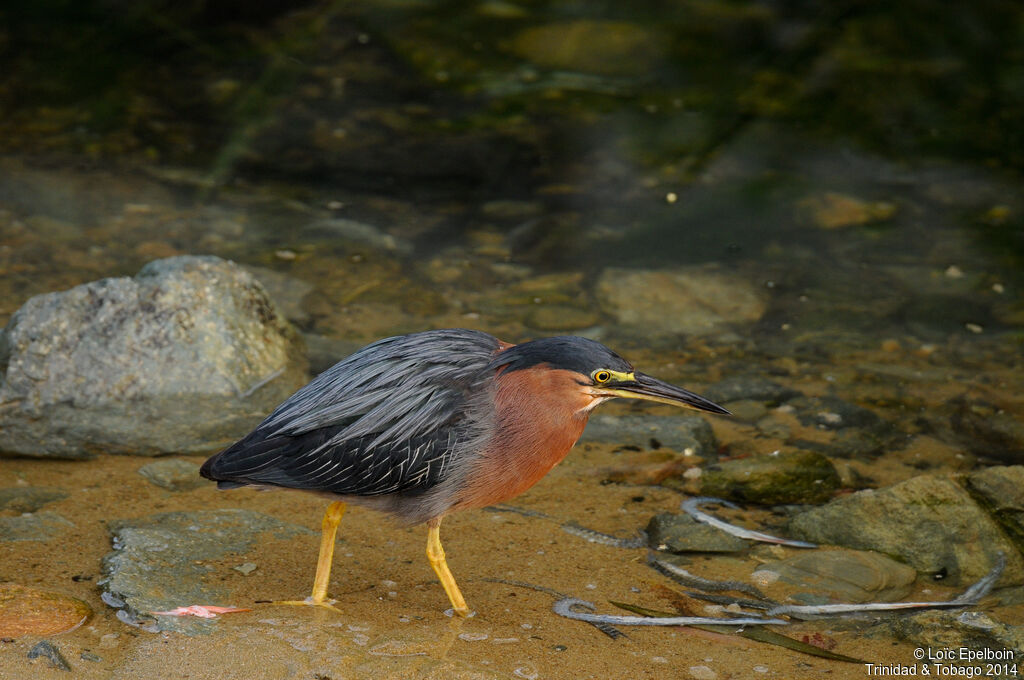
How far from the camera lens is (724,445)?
6145mm

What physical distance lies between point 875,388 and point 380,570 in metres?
3.68

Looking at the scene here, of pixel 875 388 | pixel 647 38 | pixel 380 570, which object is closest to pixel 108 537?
pixel 380 570

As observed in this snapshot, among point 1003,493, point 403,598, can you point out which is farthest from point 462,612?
point 1003,493

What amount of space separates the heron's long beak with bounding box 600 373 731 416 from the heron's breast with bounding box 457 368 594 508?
103mm

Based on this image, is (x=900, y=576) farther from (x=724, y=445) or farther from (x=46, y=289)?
(x=46, y=289)

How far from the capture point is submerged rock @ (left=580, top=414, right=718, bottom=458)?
19.7 ft

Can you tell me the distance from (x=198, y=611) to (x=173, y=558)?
0.51m

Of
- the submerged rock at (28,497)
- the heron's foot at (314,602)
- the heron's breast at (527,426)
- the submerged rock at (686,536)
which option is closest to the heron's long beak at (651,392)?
the heron's breast at (527,426)

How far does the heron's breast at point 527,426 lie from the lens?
4129 mm

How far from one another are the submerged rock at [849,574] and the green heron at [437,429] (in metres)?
1.02

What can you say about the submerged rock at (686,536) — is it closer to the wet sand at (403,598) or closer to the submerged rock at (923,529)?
the wet sand at (403,598)

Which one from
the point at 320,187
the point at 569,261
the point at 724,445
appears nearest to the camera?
the point at 724,445

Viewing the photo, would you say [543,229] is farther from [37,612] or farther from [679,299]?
[37,612]

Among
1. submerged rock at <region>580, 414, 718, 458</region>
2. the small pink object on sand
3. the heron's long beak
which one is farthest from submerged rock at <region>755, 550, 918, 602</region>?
the small pink object on sand
